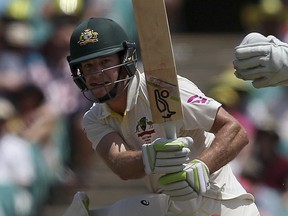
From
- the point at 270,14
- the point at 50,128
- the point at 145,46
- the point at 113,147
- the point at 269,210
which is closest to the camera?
the point at 145,46

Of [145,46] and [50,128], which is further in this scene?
[50,128]

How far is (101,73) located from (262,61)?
29.3 inches

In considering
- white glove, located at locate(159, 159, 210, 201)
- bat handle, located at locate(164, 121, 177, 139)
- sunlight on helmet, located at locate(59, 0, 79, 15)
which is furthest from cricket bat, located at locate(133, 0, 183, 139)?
sunlight on helmet, located at locate(59, 0, 79, 15)

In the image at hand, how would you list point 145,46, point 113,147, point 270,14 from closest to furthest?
point 145,46 → point 113,147 → point 270,14

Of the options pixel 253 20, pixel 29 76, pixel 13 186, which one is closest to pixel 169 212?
pixel 13 186

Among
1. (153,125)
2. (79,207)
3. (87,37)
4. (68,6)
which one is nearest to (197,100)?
(153,125)

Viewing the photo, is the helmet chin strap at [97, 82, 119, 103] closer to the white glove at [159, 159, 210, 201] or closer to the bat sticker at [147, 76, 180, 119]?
the bat sticker at [147, 76, 180, 119]

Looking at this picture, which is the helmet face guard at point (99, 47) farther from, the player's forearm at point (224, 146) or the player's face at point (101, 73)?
the player's forearm at point (224, 146)

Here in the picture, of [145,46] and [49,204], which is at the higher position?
[145,46]

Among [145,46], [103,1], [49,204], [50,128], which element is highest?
[145,46]

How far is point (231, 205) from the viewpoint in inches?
210

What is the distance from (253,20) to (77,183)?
2136 mm

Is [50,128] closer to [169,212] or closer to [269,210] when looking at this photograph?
[269,210]

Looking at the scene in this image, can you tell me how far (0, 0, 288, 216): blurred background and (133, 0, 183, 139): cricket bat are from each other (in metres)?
2.88
